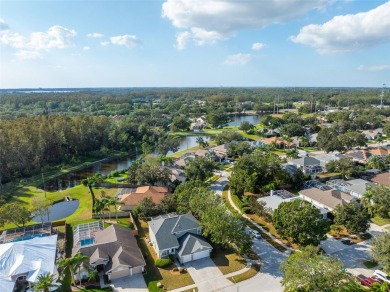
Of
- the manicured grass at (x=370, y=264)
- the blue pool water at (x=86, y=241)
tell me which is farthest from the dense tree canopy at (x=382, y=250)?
the blue pool water at (x=86, y=241)

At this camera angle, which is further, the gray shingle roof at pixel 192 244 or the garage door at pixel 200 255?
the garage door at pixel 200 255

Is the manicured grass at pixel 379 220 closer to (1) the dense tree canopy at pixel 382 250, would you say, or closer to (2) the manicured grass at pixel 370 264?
(2) the manicured grass at pixel 370 264

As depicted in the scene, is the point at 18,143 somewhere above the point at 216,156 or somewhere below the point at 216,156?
above

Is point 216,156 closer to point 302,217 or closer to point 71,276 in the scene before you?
point 302,217

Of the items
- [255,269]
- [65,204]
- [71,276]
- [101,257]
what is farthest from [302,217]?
[65,204]

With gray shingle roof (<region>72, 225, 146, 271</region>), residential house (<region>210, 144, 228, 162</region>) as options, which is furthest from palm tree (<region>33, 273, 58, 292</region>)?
residential house (<region>210, 144, 228, 162</region>)

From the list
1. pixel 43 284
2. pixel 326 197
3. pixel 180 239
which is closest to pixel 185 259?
pixel 180 239
